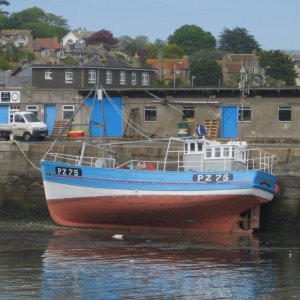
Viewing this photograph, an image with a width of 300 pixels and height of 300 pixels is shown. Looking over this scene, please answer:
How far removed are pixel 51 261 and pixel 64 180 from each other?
270 inches

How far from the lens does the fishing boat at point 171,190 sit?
1238 inches

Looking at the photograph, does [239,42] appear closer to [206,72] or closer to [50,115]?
[206,72]

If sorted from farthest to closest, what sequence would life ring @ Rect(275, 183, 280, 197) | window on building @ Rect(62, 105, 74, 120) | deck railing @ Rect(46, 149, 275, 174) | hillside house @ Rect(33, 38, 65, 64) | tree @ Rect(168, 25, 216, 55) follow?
tree @ Rect(168, 25, 216, 55) → hillside house @ Rect(33, 38, 65, 64) → window on building @ Rect(62, 105, 74, 120) → deck railing @ Rect(46, 149, 275, 174) → life ring @ Rect(275, 183, 280, 197)

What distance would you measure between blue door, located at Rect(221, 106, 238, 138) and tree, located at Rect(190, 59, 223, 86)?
180 ft

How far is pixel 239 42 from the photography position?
143875 mm

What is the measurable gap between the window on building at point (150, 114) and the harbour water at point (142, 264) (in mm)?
12070

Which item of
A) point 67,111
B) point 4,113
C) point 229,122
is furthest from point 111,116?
point 4,113

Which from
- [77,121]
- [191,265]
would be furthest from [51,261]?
[77,121]

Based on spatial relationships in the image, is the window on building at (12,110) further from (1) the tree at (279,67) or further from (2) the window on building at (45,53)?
(2) the window on building at (45,53)

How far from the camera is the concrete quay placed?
1266 inches

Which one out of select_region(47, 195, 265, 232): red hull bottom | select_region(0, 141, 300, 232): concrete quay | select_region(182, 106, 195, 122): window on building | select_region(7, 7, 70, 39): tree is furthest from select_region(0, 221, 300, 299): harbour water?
select_region(7, 7, 70, 39): tree

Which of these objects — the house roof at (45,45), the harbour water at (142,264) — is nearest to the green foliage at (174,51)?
the house roof at (45,45)

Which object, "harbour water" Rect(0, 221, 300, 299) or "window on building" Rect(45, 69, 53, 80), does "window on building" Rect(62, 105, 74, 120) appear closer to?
"window on building" Rect(45, 69, 53, 80)

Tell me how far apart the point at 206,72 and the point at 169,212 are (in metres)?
71.3
